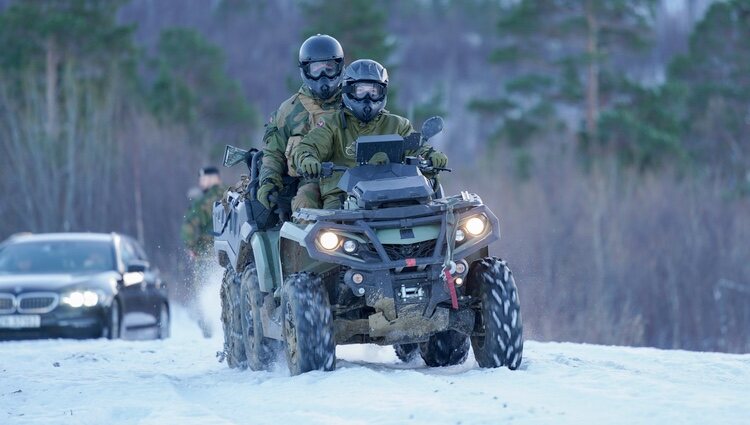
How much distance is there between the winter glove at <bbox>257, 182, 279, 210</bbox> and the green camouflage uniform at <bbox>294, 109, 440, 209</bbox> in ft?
1.88

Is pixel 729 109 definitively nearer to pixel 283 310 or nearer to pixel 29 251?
pixel 29 251

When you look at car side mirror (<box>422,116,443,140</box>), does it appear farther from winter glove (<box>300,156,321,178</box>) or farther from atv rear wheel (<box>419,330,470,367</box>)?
atv rear wheel (<box>419,330,470,367</box>)

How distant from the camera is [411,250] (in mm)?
11406

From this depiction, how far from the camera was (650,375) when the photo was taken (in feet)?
36.3

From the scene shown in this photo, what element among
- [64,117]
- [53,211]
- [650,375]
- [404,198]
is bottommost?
[650,375]

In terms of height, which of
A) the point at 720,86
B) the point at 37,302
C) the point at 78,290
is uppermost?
the point at 720,86

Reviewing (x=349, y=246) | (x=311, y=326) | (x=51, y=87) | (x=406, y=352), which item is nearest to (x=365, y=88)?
(x=349, y=246)

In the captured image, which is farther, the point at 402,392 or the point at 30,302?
the point at 30,302

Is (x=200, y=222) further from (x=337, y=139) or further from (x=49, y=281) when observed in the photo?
(x=337, y=139)

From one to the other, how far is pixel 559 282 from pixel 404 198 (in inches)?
1111

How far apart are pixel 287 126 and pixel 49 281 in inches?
236

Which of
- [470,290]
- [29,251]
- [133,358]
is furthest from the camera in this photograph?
[29,251]

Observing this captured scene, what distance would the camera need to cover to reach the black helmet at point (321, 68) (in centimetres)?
1377

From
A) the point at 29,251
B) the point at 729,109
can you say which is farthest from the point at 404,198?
the point at 729,109
